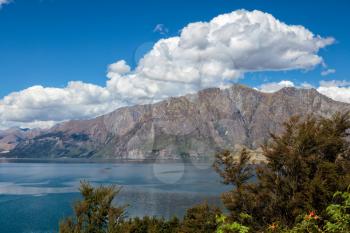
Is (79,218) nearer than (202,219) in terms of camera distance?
Yes

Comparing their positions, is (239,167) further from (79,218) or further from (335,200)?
(79,218)

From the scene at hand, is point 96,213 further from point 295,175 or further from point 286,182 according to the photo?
point 295,175

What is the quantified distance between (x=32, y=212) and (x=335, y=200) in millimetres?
122062

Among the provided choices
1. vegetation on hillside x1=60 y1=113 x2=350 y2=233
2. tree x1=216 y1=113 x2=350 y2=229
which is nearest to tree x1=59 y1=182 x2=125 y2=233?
vegetation on hillside x1=60 y1=113 x2=350 y2=233

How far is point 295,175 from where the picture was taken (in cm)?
4197

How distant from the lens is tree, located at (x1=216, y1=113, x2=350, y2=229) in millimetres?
38031

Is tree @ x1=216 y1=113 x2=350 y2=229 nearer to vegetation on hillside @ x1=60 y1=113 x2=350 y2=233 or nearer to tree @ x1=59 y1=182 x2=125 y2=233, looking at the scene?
vegetation on hillside @ x1=60 y1=113 x2=350 y2=233

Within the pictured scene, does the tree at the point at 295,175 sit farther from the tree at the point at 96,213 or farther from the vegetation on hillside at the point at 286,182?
the tree at the point at 96,213

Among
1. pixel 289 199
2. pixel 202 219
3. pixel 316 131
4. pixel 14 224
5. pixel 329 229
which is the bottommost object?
pixel 14 224

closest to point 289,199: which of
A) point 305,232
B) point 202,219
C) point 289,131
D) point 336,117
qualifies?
point 289,131

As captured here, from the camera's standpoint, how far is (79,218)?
48750mm

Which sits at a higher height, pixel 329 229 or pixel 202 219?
pixel 329 229

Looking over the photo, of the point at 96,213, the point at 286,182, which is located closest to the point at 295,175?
the point at 286,182

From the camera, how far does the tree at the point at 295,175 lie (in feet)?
125
